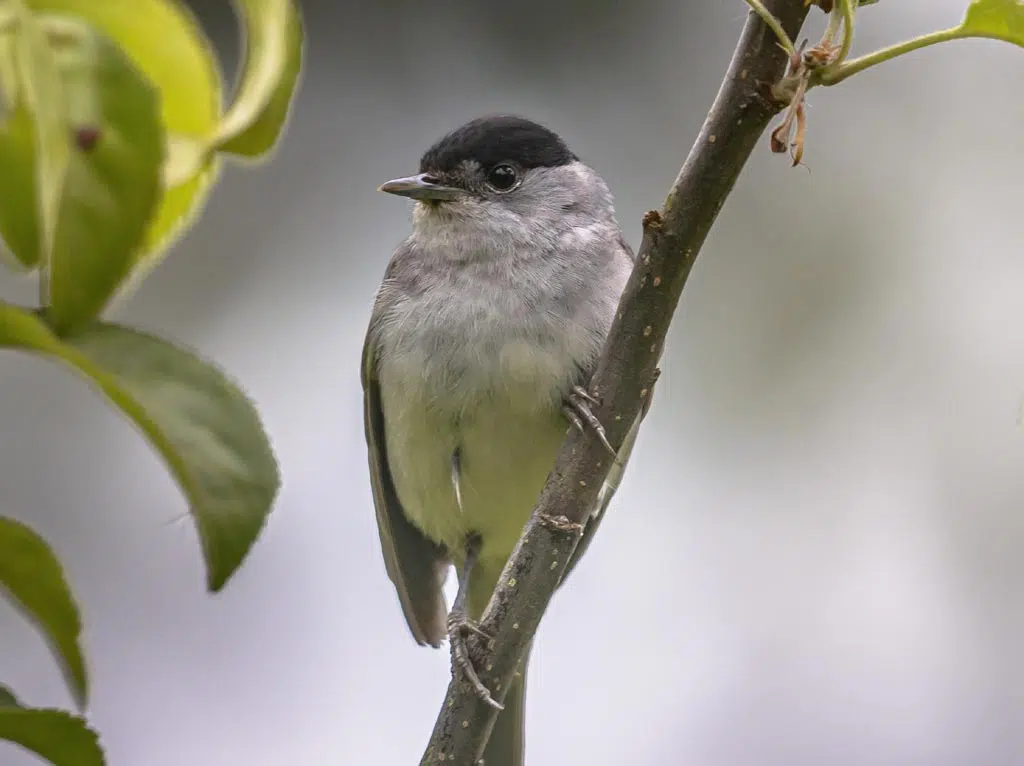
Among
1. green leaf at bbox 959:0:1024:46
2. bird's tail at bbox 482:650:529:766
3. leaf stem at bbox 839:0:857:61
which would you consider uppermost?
green leaf at bbox 959:0:1024:46

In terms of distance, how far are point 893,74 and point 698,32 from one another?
2.86 feet

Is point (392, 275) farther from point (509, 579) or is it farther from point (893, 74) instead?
point (893, 74)

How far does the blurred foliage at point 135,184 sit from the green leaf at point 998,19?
606 mm

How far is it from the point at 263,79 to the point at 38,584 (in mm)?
362

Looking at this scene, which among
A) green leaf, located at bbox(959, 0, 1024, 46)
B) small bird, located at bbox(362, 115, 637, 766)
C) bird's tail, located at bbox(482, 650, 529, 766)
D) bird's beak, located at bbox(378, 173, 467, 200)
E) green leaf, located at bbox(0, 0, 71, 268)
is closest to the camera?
green leaf, located at bbox(0, 0, 71, 268)

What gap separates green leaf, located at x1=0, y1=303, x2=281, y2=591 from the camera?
0.66 meters

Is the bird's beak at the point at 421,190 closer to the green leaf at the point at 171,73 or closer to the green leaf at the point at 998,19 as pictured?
the green leaf at the point at 998,19

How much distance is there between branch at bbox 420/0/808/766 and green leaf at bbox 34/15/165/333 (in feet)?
2.78

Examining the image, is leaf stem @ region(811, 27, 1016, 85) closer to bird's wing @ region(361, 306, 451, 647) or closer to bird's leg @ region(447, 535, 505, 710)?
bird's leg @ region(447, 535, 505, 710)

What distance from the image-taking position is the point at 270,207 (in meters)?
5.68

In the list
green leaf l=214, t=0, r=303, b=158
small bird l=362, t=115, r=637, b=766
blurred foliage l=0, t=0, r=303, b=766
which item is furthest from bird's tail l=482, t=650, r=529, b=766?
green leaf l=214, t=0, r=303, b=158

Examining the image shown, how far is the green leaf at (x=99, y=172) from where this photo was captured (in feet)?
1.85

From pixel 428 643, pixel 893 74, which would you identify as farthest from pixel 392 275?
pixel 893 74

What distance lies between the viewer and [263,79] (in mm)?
671
